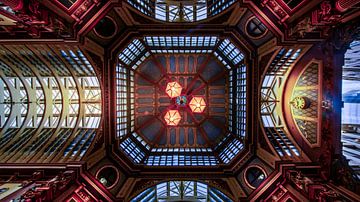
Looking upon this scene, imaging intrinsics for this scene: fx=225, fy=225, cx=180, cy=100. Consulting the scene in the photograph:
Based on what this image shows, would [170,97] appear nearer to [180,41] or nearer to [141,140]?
[180,41]

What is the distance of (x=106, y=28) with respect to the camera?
640 inches

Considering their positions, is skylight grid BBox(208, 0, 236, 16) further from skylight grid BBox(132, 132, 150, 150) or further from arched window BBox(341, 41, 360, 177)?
skylight grid BBox(132, 132, 150, 150)

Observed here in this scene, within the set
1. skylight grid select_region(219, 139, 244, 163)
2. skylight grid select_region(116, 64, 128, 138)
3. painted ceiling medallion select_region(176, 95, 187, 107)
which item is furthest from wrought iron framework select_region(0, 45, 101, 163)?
skylight grid select_region(219, 139, 244, 163)

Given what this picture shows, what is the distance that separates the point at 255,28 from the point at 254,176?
1081 centimetres

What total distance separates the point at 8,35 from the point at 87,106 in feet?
25.3

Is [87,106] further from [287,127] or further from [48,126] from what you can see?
[287,127]

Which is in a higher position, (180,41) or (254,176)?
(180,41)

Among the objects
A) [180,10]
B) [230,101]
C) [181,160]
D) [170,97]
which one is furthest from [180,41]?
[181,160]

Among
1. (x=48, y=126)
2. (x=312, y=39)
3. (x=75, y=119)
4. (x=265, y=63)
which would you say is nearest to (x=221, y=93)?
(x=265, y=63)

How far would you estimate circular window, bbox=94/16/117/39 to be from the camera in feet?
51.9

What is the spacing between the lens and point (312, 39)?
13195 mm

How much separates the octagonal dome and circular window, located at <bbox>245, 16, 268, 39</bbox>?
3398mm

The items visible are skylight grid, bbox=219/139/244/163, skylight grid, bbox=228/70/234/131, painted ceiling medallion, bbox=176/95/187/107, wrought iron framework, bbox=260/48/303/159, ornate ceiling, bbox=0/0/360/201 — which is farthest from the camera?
skylight grid, bbox=228/70/234/131

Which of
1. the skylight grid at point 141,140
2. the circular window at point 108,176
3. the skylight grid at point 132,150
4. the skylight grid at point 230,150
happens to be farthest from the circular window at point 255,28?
the skylight grid at point 141,140
